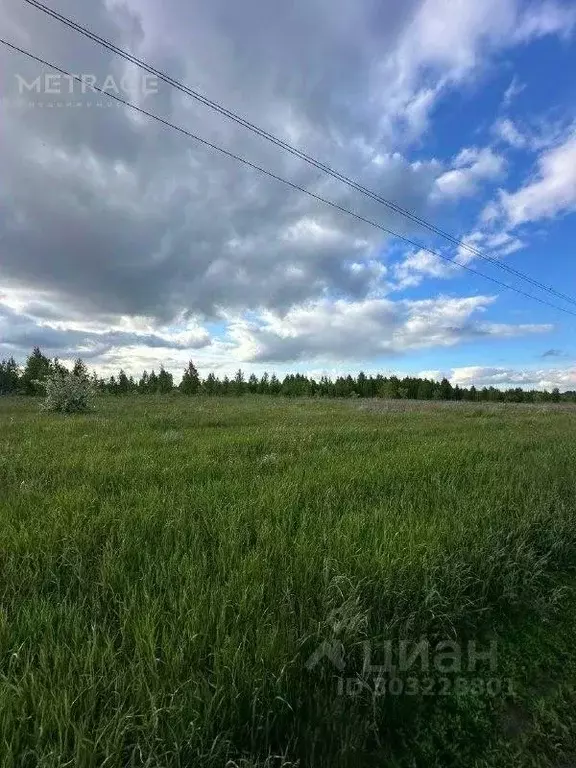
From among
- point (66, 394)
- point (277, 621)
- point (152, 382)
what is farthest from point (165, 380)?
point (277, 621)

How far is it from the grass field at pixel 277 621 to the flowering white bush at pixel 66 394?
59.8 feet

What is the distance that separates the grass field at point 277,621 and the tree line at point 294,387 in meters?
74.5

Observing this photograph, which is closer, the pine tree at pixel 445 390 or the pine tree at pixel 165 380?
the pine tree at pixel 165 380

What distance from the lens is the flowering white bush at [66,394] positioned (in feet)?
73.5

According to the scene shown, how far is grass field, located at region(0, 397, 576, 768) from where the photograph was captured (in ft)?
6.51

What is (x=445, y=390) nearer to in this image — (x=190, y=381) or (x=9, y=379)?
(x=190, y=381)

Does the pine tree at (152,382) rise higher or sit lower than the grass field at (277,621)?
higher

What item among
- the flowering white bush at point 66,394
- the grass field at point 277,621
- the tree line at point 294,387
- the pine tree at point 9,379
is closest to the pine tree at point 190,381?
the tree line at point 294,387

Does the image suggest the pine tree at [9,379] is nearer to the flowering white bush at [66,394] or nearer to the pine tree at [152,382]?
the pine tree at [152,382]

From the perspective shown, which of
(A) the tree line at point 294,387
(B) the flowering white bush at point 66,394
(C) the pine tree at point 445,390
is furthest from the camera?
(C) the pine tree at point 445,390

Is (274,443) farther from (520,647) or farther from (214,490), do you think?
(520,647)

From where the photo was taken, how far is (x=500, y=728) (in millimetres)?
2465

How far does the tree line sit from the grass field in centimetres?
7449

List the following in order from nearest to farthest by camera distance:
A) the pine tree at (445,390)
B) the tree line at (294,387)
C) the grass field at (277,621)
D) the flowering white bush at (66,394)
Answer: the grass field at (277,621) → the flowering white bush at (66,394) → the tree line at (294,387) → the pine tree at (445,390)
